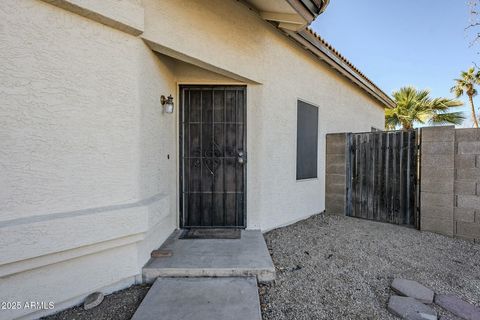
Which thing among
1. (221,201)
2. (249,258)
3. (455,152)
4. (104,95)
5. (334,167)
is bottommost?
(249,258)

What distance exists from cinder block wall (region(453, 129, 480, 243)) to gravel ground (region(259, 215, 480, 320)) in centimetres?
34

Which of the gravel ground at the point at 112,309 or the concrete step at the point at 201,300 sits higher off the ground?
the concrete step at the point at 201,300

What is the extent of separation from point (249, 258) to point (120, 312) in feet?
5.90

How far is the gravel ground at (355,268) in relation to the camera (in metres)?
2.72

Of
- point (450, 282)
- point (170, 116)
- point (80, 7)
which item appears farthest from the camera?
point (170, 116)

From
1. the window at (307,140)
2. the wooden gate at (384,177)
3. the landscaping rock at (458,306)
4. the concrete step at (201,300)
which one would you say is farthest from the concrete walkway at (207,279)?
the wooden gate at (384,177)

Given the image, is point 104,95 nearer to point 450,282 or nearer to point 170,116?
point 170,116

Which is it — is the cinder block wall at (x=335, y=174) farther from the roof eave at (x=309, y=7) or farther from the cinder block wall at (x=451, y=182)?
the roof eave at (x=309, y=7)

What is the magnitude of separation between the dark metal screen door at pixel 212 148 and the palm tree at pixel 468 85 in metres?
19.8

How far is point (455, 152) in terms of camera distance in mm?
4852

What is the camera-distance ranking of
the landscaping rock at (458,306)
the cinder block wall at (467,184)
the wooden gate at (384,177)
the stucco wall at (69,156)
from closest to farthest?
the stucco wall at (69,156) → the landscaping rock at (458,306) → the cinder block wall at (467,184) → the wooden gate at (384,177)

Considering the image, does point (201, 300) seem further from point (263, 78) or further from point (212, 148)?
point (263, 78)

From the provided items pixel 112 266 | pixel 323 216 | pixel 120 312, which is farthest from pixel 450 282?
pixel 112 266

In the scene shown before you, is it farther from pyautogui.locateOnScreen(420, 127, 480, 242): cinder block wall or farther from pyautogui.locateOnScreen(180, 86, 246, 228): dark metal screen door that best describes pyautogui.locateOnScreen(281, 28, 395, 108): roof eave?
pyautogui.locateOnScreen(420, 127, 480, 242): cinder block wall
